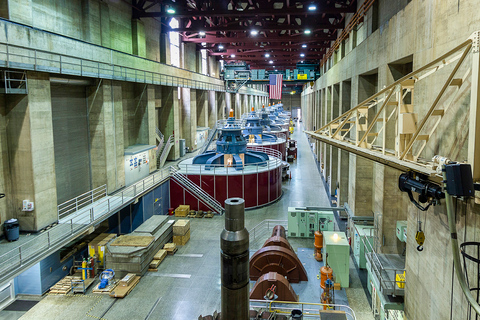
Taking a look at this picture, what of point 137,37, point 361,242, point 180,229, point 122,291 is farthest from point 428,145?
point 137,37

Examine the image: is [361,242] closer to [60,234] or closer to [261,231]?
[261,231]

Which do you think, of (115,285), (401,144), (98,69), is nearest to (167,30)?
(98,69)

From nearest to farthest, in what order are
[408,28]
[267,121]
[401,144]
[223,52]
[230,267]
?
[230,267], [401,144], [408,28], [223,52], [267,121]

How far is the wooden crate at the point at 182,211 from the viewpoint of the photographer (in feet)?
73.9

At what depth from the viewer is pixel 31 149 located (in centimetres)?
1337

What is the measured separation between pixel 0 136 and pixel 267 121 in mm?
36540

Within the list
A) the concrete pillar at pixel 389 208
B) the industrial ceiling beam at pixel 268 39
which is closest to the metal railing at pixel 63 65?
the industrial ceiling beam at pixel 268 39

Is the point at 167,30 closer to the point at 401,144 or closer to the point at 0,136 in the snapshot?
the point at 0,136

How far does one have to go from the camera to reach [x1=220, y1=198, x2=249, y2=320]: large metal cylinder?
21.3 feet

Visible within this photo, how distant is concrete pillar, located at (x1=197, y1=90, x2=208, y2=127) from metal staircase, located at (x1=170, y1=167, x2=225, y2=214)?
1907 cm

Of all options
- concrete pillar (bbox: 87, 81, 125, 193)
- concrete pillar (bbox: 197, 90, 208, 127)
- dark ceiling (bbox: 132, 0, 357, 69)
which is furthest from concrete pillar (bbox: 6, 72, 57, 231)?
concrete pillar (bbox: 197, 90, 208, 127)

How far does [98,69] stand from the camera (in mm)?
17609

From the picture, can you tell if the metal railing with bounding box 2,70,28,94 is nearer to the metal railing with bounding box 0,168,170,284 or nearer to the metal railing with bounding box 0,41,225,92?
the metal railing with bounding box 0,41,225,92

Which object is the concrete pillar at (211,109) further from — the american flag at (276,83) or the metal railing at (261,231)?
the metal railing at (261,231)
